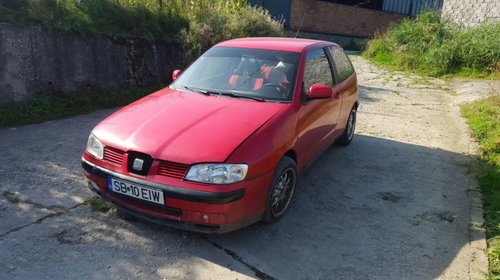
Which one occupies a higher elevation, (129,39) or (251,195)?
(129,39)

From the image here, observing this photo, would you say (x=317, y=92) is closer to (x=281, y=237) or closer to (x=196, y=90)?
(x=196, y=90)

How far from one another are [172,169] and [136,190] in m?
0.35

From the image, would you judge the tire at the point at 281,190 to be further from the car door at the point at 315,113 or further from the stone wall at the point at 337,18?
the stone wall at the point at 337,18

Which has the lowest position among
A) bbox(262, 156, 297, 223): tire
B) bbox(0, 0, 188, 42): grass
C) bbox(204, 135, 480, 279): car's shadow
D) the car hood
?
bbox(204, 135, 480, 279): car's shadow

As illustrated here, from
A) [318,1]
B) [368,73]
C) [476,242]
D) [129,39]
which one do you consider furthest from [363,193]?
[318,1]

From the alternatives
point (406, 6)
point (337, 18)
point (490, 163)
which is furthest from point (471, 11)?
point (490, 163)

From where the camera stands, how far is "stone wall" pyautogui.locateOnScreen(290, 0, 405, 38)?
1962 centimetres

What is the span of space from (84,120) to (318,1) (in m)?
16.7

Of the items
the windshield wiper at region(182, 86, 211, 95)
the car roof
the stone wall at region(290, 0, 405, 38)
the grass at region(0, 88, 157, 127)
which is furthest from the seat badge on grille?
the stone wall at region(290, 0, 405, 38)

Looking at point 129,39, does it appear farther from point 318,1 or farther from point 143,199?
point 318,1

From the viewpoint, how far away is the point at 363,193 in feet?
14.7

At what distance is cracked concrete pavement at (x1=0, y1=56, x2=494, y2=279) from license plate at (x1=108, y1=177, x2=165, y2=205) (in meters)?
0.42

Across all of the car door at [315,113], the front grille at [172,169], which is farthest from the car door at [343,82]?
the front grille at [172,169]

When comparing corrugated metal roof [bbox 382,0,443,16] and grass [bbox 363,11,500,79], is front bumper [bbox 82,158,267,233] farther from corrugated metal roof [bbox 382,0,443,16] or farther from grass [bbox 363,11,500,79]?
corrugated metal roof [bbox 382,0,443,16]
